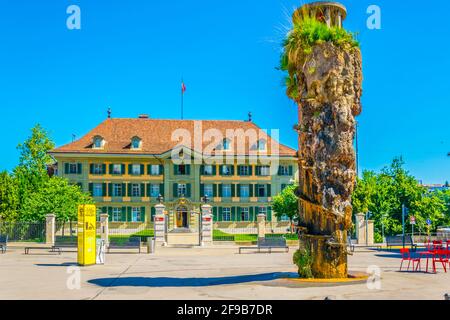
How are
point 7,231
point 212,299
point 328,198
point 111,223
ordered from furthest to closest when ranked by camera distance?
point 111,223 → point 7,231 → point 328,198 → point 212,299

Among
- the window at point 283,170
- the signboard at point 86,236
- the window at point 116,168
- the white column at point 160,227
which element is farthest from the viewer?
the window at point 283,170

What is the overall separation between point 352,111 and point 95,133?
50403 mm

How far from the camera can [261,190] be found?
6116 cm

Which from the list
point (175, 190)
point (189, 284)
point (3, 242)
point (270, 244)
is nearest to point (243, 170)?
point (175, 190)

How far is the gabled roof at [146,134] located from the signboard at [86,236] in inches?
1461

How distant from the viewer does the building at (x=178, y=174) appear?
59562 millimetres

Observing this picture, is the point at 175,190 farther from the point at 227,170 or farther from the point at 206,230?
the point at 206,230

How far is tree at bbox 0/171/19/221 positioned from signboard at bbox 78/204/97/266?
101 ft

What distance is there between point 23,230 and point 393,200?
29.0 m

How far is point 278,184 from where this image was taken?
61.2 meters

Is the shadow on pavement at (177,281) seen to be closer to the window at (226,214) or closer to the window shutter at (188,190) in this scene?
the window at (226,214)

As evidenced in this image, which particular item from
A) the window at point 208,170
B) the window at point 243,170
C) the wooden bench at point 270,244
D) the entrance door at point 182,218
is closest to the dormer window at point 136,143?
the window at point 208,170

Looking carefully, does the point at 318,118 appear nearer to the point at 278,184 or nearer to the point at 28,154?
the point at 278,184

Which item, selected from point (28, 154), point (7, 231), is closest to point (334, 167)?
point (7, 231)
